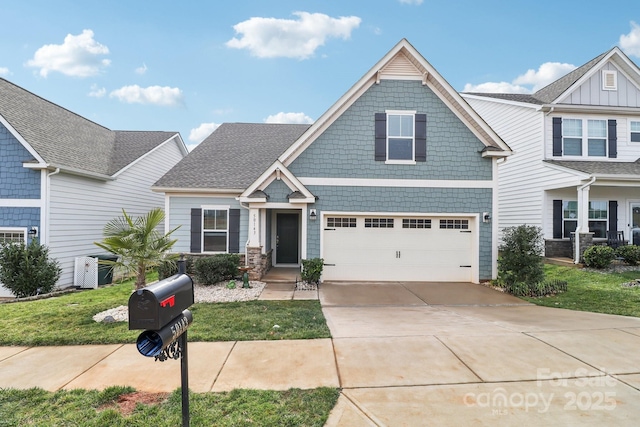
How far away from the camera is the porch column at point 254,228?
10.5 m

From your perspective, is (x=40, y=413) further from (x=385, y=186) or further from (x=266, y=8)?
(x=266, y=8)

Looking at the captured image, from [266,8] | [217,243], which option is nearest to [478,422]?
[217,243]

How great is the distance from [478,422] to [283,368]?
7.69ft

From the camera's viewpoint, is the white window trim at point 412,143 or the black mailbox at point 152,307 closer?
the black mailbox at point 152,307

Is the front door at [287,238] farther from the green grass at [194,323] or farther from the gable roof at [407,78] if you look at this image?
the green grass at [194,323]

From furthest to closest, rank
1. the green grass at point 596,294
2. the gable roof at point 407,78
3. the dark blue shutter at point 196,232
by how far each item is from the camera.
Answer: the dark blue shutter at point 196,232
the gable roof at point 407,78
the green grass at point 596,294

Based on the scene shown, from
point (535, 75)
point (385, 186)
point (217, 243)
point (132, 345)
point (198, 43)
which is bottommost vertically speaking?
point (132, 345)

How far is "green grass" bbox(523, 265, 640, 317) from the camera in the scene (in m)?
7.45

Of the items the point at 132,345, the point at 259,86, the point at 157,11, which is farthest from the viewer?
the point at 259,86

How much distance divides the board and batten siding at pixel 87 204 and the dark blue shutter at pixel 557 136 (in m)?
18.7

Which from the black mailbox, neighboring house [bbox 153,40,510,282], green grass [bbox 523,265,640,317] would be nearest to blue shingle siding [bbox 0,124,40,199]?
neighboring house [bbox 153,40,510,282]

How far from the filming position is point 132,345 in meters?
5.21

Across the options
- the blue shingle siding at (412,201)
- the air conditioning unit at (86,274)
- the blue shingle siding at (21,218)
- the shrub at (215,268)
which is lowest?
the air conditioning unit at (86,274)

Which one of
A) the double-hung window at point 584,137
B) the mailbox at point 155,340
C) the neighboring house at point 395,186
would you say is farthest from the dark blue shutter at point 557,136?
the mailbox at point 155,340
